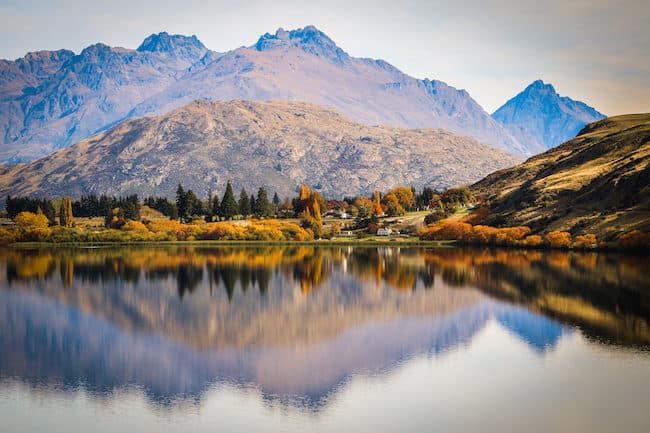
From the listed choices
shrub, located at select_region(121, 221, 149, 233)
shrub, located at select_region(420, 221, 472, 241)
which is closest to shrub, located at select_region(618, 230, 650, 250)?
shrub, located at select_region(420, 221, 472, 241)

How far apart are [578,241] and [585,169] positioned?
52.5 metres

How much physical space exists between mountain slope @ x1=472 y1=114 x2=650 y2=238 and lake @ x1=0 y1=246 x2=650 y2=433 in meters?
39.0

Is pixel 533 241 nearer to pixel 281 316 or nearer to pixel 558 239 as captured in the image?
pixel 558 239

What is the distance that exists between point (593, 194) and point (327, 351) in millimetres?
118008

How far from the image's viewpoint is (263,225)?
178 metres

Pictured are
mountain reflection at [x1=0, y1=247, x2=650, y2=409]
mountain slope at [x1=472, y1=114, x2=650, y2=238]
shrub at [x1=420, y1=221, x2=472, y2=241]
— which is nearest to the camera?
mountain reflection at [x1=0, y1=247, x2=650, y2=409]

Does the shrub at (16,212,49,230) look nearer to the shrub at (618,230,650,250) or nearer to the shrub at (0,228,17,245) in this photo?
the shrub at (0,228,17,245)

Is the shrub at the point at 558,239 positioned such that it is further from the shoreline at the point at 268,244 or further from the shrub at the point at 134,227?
the shrub at the point at 134,227

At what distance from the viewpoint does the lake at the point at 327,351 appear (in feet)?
113

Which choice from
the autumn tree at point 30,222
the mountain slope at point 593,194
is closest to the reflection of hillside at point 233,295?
the mountain slope at point 593,194

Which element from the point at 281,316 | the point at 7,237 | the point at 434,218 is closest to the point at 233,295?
the point at 281,316

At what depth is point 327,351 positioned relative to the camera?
48750mm

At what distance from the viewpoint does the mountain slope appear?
131 m

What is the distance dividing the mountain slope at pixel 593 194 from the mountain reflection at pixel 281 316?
2468 centimetres
